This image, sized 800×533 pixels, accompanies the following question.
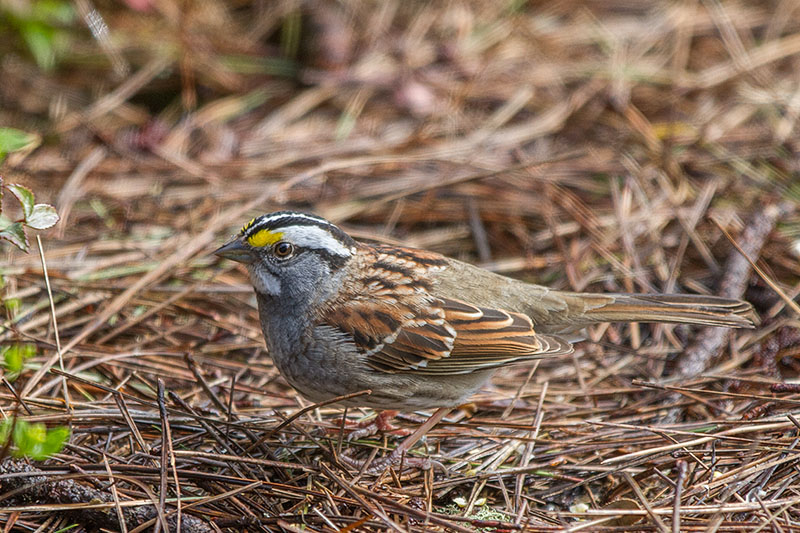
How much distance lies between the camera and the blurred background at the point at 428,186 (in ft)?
13.4

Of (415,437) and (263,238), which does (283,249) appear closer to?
(263,238)

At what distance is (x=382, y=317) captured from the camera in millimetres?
4094

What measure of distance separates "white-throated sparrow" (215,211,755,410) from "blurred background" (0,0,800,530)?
1.11 feet

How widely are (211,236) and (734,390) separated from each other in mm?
3309

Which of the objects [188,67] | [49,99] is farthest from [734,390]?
[49,99]

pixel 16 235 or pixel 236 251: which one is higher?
pixel 16 235

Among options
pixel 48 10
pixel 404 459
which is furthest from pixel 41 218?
pixel 48 10

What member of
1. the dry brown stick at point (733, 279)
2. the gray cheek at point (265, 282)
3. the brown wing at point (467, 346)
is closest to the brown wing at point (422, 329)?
the brown wing at point (467, 346)

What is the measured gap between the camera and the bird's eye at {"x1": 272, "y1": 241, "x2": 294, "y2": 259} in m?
4.16

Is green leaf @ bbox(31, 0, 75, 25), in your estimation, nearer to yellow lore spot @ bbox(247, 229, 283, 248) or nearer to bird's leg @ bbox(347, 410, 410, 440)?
yellow lore spot @ bbox(247, 229, 283, 248)

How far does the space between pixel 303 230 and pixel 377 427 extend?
3.74 feet

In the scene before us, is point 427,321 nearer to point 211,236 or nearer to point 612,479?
point 612,479

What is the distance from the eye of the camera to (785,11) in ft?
26.1


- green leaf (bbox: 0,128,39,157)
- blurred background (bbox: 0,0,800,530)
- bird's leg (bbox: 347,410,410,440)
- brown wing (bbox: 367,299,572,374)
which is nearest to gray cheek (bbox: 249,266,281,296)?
blurred background (bbox: 0,0,800,530)
